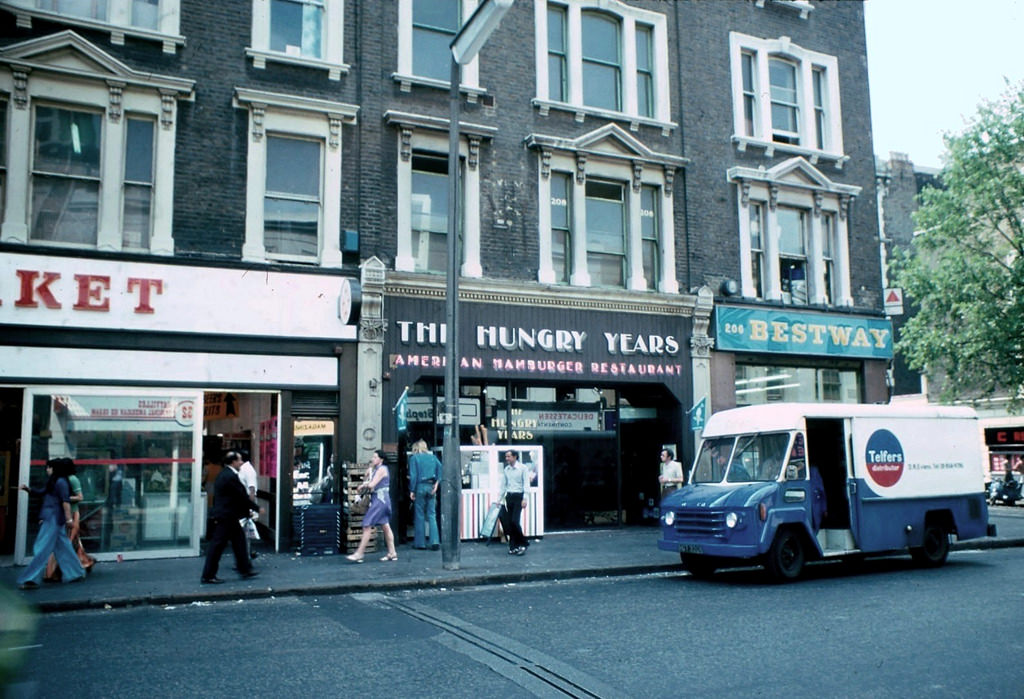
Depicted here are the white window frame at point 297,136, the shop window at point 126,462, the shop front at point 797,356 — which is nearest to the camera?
the shop window at point 126,462

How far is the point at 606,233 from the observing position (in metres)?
19.2

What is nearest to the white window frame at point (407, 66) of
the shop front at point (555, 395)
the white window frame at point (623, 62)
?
the white window frame at point (623, 62)

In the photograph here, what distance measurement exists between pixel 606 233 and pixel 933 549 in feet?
30.1

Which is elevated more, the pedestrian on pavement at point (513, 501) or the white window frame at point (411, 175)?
the white window frame at point (411, 175)

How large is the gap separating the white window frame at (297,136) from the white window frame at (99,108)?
4.05 ft

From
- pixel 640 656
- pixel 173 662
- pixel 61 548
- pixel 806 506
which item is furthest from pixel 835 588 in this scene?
pixel 61 548

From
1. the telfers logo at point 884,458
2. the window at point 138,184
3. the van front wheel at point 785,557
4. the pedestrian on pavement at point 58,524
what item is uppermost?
the window at point 138,184

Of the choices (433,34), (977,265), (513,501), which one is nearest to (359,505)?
(513,501)

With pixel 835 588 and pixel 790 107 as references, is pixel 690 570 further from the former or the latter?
pixel 790 107

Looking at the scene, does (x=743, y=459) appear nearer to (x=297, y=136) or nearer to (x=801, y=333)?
(x=801, y=333)

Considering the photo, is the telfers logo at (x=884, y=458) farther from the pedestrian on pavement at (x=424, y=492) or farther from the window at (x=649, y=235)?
the window at (x=649, y=235)

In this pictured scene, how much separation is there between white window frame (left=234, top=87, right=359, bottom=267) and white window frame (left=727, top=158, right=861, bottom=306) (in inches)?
370

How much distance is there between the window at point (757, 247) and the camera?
2078 cm

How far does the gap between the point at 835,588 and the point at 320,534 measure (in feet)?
27.3
